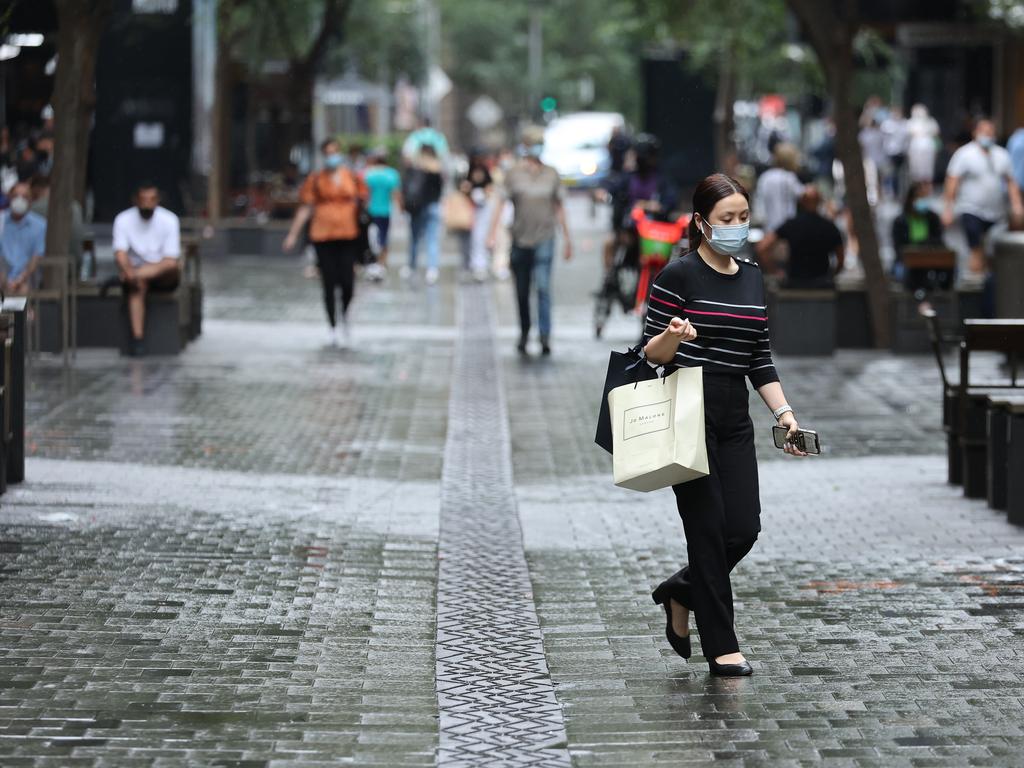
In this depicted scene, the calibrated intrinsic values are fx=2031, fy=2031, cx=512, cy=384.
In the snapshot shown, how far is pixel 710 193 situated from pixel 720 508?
1.00m

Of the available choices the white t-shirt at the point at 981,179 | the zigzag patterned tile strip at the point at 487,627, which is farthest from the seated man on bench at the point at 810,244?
the zigzag patterned tile strip at the point at 487,627

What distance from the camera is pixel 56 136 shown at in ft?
54.6

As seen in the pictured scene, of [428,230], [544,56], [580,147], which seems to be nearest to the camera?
[428,230]

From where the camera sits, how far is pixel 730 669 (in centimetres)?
652

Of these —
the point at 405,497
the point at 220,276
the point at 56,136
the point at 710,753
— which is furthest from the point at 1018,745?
the point at 220,276

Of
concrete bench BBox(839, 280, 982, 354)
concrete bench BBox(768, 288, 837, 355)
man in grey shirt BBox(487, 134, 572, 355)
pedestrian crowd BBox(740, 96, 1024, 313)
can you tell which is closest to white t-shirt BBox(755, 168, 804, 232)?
pedestrian crowd BBox(740, 96, 1024, 313)

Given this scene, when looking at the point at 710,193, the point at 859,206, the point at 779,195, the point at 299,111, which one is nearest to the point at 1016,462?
the point at 710,193

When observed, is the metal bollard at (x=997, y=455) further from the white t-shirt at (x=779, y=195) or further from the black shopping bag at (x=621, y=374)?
the white t-shirt at (x=779, y=195)

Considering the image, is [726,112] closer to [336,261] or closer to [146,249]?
[336,261]

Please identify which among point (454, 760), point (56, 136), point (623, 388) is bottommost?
point (454, 760)

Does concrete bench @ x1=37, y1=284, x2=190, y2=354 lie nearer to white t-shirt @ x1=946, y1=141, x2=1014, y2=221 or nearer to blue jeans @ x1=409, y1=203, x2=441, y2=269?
white t-shirt @ x1=946, y1=141, x2=1014, y2=221

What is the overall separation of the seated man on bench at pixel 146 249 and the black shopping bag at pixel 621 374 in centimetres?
1018

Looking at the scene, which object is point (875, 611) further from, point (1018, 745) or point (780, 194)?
point (780, 194)

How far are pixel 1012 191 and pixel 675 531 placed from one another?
512 inches
